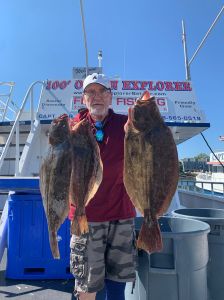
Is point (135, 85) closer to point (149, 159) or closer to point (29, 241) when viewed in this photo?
point (29, 241)

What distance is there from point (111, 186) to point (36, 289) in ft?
7.39

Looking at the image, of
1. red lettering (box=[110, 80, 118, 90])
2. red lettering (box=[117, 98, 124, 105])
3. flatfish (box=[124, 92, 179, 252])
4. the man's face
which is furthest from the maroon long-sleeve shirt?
red lettering (box=[110, 80, 118, 90])

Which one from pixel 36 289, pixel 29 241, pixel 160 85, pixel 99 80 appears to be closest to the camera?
pixel 99 80

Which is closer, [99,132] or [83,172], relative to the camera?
[83,172]

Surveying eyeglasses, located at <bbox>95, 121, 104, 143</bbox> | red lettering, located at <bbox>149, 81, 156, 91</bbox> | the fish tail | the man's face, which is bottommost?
the fish tail

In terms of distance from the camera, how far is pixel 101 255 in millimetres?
2535

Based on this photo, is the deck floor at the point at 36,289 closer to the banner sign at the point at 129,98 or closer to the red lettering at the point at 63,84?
the banner sign at the point at 129,98

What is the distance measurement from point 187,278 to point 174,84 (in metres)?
5.16

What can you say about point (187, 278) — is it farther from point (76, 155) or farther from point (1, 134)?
point (1, 134)

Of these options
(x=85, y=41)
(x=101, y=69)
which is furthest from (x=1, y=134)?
(x=85, y=41)

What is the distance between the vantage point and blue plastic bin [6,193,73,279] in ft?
13.8

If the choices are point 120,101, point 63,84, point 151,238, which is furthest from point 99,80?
point 63,84

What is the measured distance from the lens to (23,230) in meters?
4.20

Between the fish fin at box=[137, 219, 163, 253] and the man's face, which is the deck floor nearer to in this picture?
the fish fin at box=[137, 219, 163, 253]
